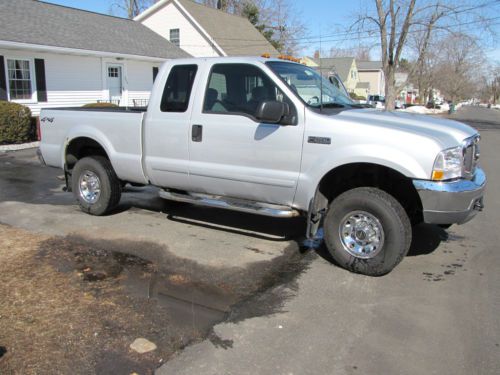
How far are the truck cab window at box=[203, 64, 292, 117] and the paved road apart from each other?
1.94 m

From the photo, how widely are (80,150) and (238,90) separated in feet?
9.56

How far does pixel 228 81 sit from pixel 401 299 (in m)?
3.05

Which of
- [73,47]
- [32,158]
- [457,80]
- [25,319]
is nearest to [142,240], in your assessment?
[25,319]

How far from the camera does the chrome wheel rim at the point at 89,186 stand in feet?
21.7

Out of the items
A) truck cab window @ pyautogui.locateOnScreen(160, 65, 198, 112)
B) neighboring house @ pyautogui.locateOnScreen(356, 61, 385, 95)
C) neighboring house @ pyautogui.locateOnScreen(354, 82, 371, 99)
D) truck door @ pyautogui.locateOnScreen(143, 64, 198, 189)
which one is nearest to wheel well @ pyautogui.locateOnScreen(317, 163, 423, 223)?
truck door @ pyautogui.locateOnScreen(143, 64, 198, 189)

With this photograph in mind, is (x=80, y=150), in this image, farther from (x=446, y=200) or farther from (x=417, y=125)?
(x=446, y=200)

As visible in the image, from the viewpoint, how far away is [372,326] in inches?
145

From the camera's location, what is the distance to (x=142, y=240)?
5.65m

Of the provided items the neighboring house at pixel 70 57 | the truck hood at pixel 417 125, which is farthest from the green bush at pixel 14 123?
the truck hood at pixel 417 125

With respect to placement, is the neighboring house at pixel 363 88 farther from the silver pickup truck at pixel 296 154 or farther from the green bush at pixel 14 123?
the silver pickup truck at pixel 296 154

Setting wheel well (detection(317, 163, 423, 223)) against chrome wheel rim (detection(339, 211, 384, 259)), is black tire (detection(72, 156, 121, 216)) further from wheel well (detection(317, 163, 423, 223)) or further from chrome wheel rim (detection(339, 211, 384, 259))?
chrome wheel rim (detection(339, 211, 384, 259))

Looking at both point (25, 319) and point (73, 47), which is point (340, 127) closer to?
point (25, 319)

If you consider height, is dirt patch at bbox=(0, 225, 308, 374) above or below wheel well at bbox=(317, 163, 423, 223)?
below

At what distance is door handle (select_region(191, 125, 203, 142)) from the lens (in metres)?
5.43
